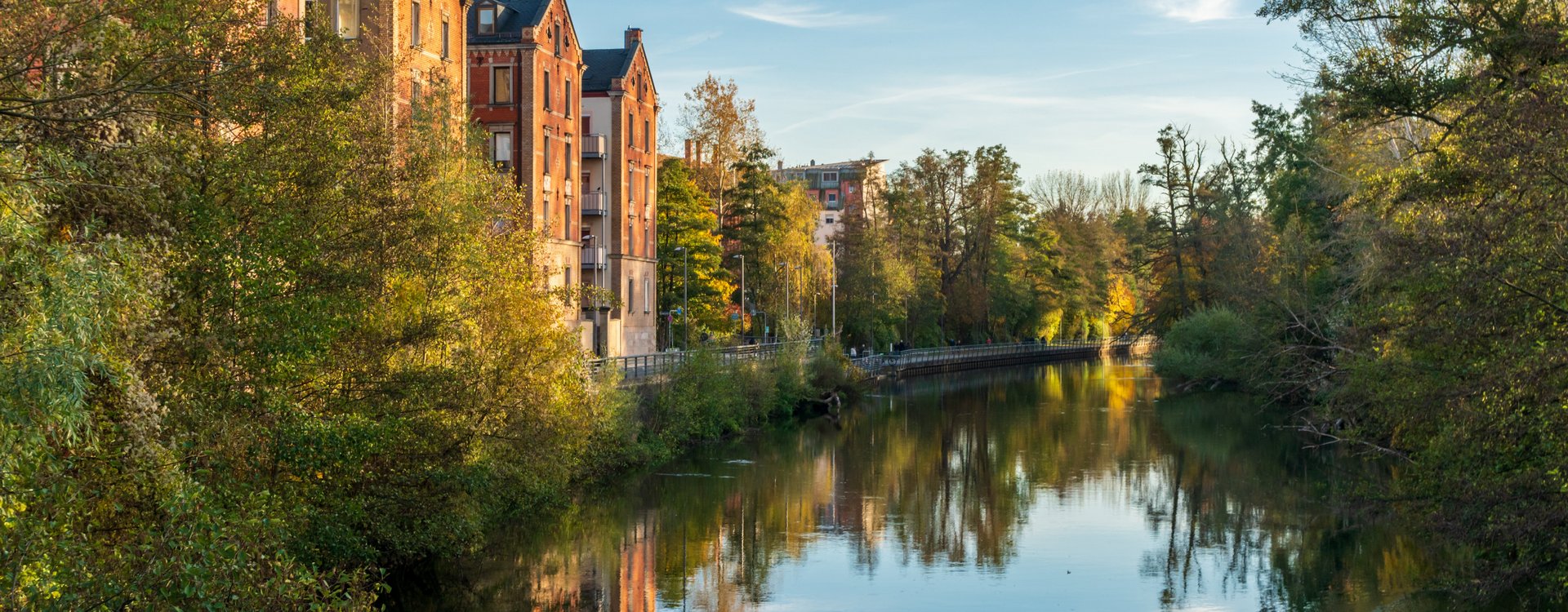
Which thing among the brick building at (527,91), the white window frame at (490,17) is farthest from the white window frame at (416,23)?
the white window frame at (490,17)

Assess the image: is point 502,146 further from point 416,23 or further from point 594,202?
point 416,23

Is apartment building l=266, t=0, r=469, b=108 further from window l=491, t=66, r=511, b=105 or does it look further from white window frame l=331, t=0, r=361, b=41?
window l=491, t=66, r=511, b=105

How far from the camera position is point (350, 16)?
31.8m

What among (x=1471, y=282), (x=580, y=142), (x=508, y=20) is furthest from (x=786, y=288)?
(x=1471, y=282)

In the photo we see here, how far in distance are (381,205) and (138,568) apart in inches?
350

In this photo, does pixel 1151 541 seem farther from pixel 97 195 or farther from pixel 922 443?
pixel 97 195

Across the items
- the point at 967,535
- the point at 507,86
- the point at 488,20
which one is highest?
the point at 488,20

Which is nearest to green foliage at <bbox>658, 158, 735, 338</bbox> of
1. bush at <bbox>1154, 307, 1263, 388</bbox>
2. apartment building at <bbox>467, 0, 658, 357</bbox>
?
apartment building at <bbox>467, 0, 658, 357</bbox>

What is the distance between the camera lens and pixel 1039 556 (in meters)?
28.5

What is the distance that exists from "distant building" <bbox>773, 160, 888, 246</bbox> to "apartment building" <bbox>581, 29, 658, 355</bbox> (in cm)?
4050

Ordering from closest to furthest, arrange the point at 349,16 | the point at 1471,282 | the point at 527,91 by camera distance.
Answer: the point at 1471,282 < the point at 349,16 < the point at 527,91

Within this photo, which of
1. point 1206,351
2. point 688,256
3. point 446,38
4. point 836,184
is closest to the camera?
point 446,38

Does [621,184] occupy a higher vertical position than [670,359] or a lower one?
higher

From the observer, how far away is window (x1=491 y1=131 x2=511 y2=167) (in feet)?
151
